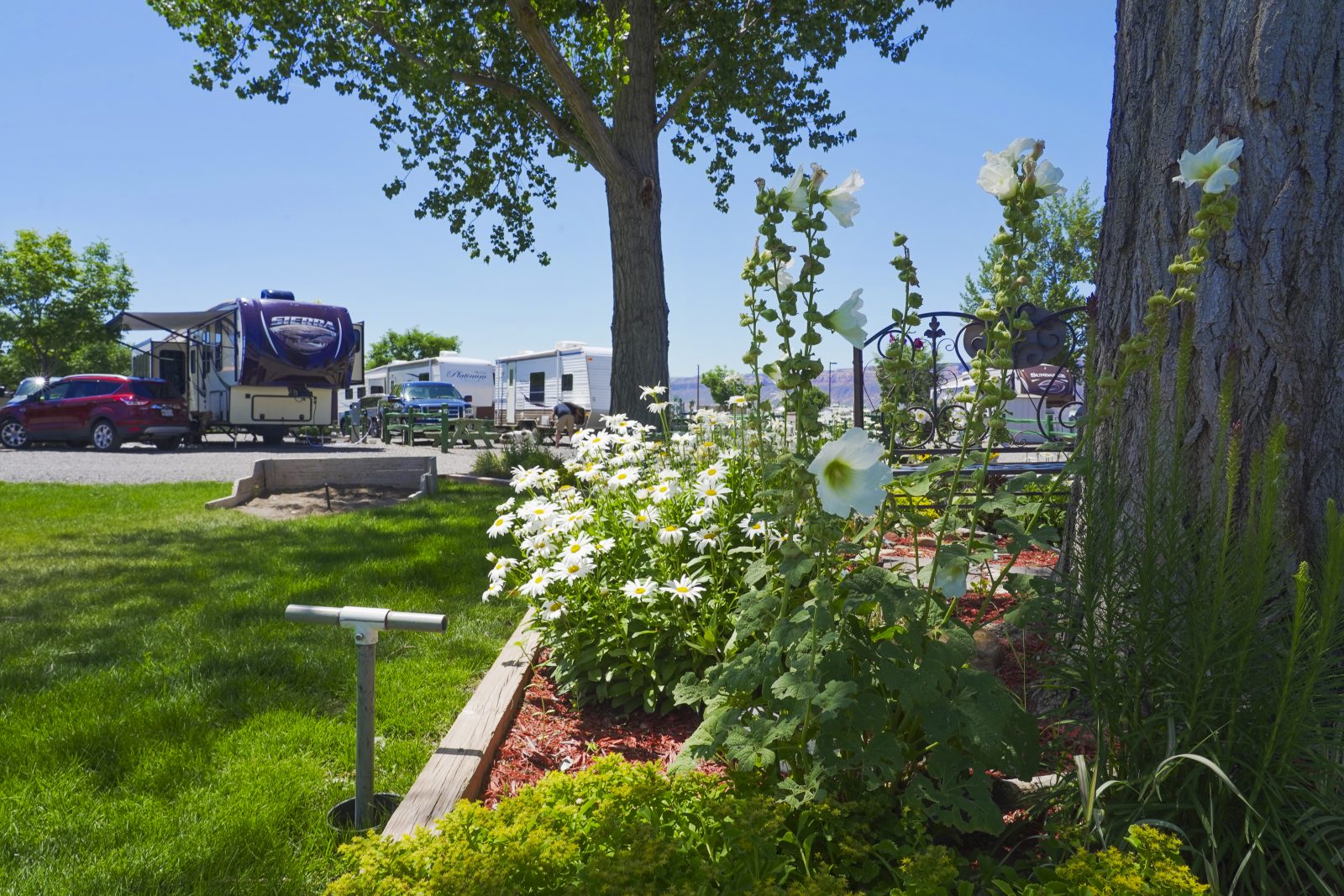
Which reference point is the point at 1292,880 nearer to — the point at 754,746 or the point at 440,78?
the point at 754,746

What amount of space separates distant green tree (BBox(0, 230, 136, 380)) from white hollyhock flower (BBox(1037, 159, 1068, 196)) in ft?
113

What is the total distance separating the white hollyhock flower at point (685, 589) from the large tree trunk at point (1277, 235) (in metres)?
1.50

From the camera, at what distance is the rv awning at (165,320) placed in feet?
56.0

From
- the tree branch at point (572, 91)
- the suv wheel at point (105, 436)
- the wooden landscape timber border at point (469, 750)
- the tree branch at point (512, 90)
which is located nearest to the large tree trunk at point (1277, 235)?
the wooden landscape timber border at point (469, 750)

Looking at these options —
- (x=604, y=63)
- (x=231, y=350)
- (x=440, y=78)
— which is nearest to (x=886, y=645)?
(x=440, y=78)

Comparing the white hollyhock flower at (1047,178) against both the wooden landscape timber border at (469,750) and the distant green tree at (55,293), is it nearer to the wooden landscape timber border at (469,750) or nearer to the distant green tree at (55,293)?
the wooden landscape timber border at (469,750)

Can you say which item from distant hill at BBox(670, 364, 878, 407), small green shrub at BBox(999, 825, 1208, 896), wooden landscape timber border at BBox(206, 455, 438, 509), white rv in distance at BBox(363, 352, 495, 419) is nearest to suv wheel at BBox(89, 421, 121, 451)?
wooden landscape timber border at BBox(206, 455, 438, 509)

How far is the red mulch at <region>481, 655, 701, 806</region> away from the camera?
2.60m

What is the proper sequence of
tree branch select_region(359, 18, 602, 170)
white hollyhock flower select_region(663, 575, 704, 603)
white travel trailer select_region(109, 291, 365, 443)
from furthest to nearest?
white travel trailer select_region(109, 291, 365, 443) → tree branch select_region(359, 18, 602, 170) → white hollyhock flower select_region(663, 575, 704, 603)

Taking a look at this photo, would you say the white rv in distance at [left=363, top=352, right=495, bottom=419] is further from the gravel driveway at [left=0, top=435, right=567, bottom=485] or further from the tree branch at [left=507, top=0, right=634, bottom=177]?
the tree branch at [left=507, top=0, right=634, bottom=177]

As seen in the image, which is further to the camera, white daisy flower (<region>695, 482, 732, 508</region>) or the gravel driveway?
the gravel driveway

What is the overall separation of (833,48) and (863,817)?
10.5 metres

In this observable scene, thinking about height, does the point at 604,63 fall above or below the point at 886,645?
above

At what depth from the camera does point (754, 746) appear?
5.68 ft
